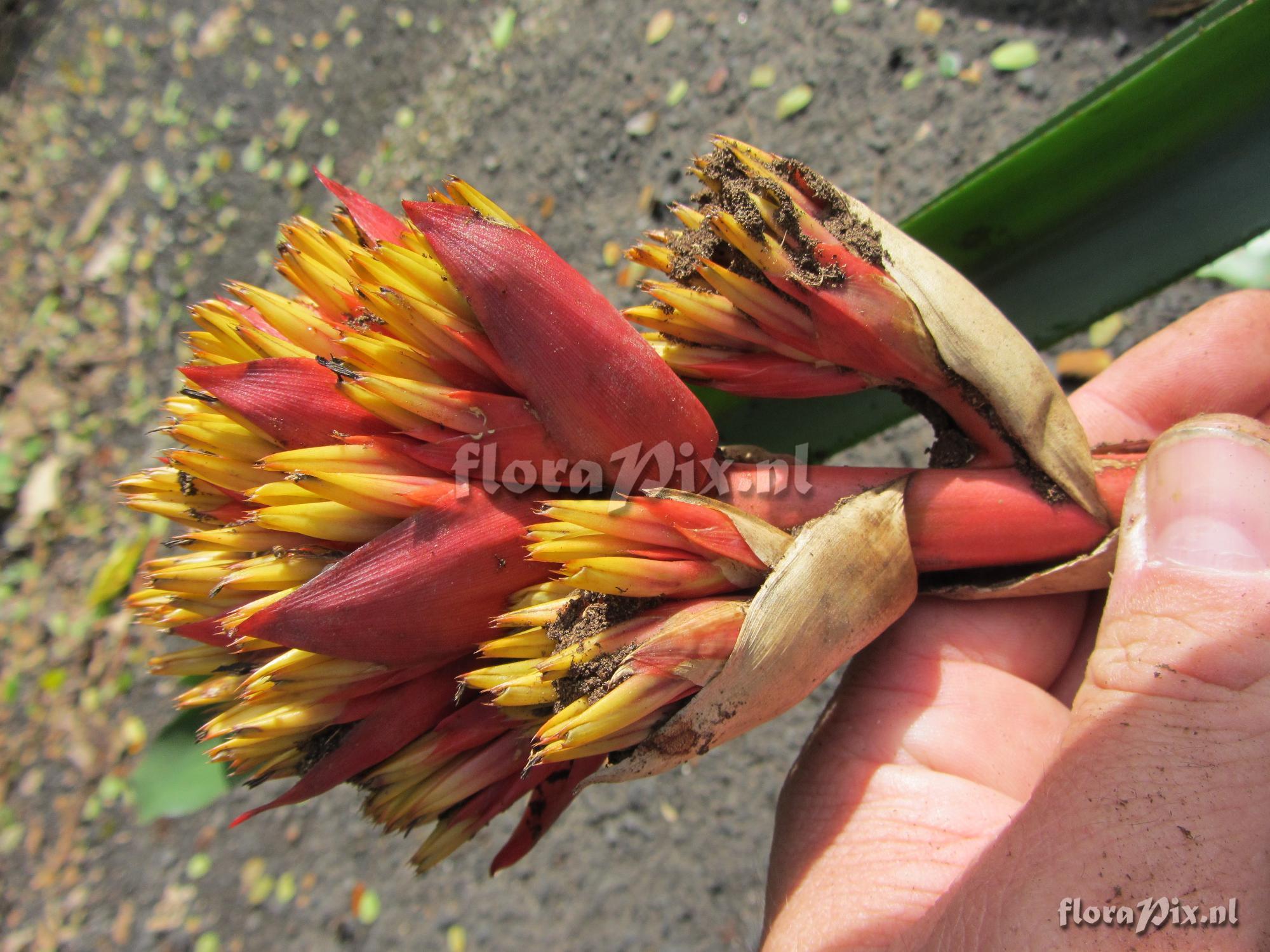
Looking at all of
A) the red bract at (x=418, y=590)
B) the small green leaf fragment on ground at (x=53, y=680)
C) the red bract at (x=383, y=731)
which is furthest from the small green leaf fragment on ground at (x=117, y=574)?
the red bract at (x=418, y=590)

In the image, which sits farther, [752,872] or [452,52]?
[452,52]

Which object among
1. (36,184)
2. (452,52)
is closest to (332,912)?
(452,52)

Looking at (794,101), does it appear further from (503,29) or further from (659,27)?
(503,29)

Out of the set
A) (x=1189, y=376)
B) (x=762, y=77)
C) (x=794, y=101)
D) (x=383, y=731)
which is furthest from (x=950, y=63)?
(x=383, y=731)

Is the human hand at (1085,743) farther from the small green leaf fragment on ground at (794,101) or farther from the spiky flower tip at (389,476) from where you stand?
the small green leaf fragment on ground at (794,101)

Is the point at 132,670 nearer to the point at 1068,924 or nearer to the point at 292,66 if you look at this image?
the point at 292,66

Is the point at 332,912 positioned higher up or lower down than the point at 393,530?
lower down
